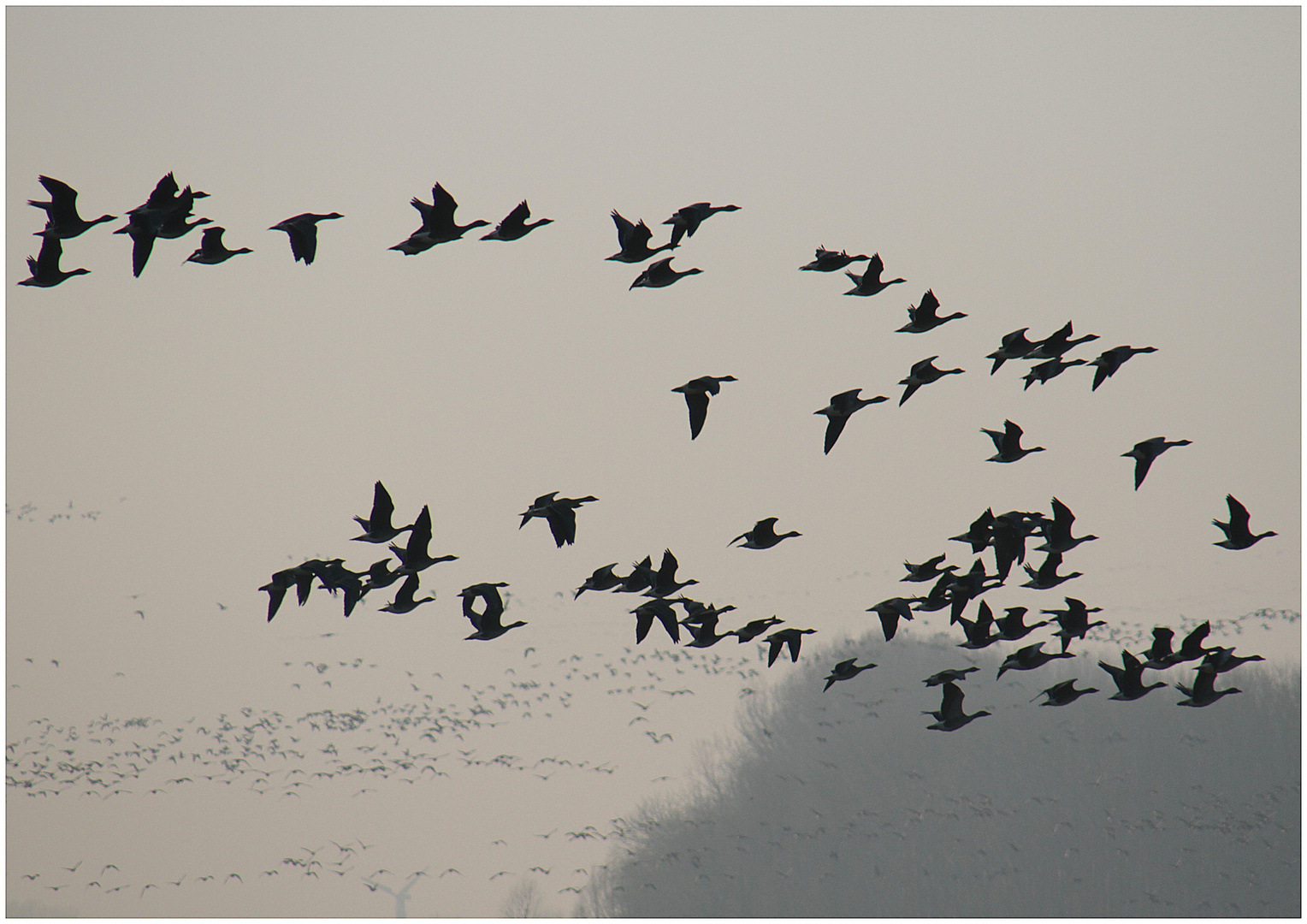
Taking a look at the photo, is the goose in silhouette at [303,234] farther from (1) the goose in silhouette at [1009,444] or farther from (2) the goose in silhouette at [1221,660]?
(2) the goose in silhouette at [1221,660]

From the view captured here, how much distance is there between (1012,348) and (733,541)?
5.21 m

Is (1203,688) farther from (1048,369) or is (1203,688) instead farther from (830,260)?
(830,260)

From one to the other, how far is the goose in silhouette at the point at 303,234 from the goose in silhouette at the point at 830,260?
21.6 ft

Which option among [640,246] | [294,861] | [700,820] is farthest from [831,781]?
[640,246]

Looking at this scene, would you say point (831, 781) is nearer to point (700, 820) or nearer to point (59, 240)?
point (700, 820)

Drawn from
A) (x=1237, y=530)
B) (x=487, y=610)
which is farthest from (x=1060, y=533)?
(x=487, y=610)

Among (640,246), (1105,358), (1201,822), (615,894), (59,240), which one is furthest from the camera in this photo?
(615,894)

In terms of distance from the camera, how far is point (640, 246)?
50.2 ft

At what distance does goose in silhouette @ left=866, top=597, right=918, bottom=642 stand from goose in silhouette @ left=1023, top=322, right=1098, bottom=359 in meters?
4.15

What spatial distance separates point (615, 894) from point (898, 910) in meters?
14.9

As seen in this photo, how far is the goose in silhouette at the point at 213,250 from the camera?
578 inches

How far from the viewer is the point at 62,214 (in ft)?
42.3

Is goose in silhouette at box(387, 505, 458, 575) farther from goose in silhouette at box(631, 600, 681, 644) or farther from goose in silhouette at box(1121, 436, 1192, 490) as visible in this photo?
goose in silhouette at box(1121, 436, 1192, 490)

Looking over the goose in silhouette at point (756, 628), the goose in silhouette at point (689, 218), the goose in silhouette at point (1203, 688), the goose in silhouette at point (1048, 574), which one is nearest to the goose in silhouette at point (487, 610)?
the goose in silhouette at point (756, 628)
